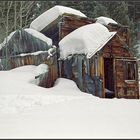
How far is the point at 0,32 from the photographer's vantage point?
2827cm

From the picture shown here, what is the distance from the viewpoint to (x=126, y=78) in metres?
16.9

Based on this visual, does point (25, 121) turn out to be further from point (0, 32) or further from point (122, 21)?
point (122, 21)

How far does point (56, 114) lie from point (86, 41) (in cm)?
667

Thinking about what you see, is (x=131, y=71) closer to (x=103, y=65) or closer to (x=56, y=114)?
(x=103, y=65)

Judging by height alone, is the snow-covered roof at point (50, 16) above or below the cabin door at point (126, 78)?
above

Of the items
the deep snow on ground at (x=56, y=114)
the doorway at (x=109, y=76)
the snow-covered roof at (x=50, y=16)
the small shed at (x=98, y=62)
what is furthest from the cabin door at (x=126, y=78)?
the snow-covered roof at (x=50, y=16)

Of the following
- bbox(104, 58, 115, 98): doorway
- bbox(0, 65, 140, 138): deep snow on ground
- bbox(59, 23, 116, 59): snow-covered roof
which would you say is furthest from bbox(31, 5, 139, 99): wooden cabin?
bbox(0, 65, 140, 138): deep snow on ground

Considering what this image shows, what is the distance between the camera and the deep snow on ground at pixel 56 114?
7.45m

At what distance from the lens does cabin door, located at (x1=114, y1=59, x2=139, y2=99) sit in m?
16.4

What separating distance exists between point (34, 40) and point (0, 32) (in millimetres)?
11360

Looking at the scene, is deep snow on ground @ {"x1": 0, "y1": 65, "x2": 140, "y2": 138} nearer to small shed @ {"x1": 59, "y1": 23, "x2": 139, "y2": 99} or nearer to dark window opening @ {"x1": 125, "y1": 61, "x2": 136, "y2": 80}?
small shed @ {"x1": 59, "y1": 23, "x2": 139, "y2": 99}

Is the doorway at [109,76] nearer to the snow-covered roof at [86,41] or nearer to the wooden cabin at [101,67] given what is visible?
the wooden cabin at [101,67]

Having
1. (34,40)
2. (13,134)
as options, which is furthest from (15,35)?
(13,134)

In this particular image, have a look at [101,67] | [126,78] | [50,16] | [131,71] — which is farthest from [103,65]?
[50,16]
